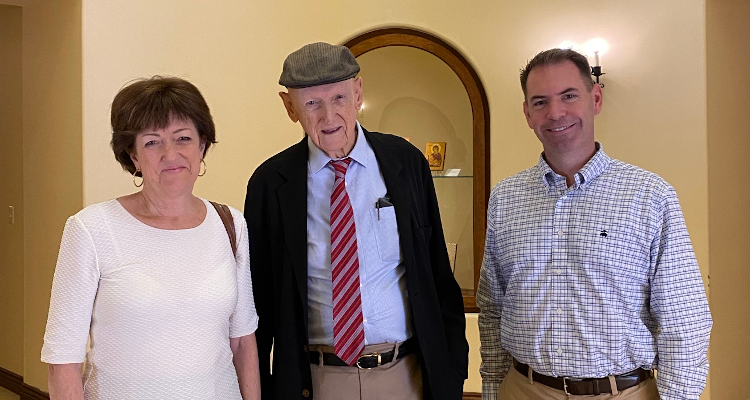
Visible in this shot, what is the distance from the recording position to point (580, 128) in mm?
2242

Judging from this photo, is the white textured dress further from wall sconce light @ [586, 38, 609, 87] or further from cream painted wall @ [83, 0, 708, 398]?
wall sconce light @ [586, 38, 609, 87]

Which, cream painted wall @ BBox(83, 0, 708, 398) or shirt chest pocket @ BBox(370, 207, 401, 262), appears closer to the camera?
shirt chest pocket @ BBox(370, 207, 401, 262)

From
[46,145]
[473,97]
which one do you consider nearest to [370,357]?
[473,97]

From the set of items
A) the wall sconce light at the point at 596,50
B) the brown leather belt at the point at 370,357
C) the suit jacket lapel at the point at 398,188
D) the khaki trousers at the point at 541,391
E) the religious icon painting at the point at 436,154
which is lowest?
the khaki trousers at the point at 541,391

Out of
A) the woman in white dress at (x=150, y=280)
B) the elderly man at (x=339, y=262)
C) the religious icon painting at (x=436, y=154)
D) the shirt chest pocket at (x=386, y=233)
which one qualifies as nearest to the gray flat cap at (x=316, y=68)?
the elderly man at (x=339, y=262)

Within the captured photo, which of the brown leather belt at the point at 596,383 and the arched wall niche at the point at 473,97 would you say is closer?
the brown leather belt at the point at 596,383

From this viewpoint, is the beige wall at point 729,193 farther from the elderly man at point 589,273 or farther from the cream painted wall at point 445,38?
the elderly man at point 589,273

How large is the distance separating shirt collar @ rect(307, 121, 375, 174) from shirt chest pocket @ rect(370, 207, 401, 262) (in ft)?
0.54

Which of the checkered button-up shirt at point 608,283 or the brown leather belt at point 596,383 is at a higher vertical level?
the checkered button-up shirt at point 608,283

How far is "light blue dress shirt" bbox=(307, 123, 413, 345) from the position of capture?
220 cm

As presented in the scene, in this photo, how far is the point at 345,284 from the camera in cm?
215

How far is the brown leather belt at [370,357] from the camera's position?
7.09ft

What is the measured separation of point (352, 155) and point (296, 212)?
252 millimetres

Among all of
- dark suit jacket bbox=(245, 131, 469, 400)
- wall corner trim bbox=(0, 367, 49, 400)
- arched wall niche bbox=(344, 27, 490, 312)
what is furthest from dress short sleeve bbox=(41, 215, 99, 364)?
wall corner trim bbox=(0, 367, 49, 400)
